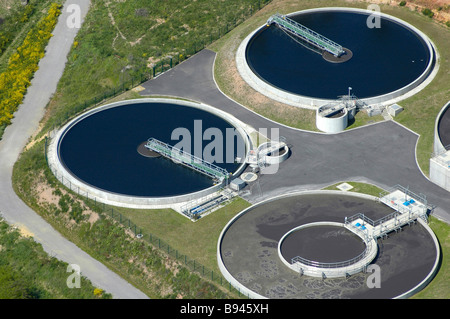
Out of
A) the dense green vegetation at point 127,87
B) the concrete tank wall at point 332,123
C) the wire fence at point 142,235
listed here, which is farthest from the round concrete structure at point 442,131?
the wire fence at point 142,235

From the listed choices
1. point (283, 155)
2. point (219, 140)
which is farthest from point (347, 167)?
point (219, 140)

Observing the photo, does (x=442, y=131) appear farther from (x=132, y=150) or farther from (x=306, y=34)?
(x=132, y=150)

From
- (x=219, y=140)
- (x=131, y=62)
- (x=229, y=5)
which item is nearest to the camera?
(x=219, y=140)

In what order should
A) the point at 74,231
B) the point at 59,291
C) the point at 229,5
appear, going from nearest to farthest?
the point at 59,291 → the point at 74,231 → the point at 229,5

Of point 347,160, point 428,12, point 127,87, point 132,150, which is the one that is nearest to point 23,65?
point 127,87

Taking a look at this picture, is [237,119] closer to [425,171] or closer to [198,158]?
[198,158]

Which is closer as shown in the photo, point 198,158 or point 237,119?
point 198,158
